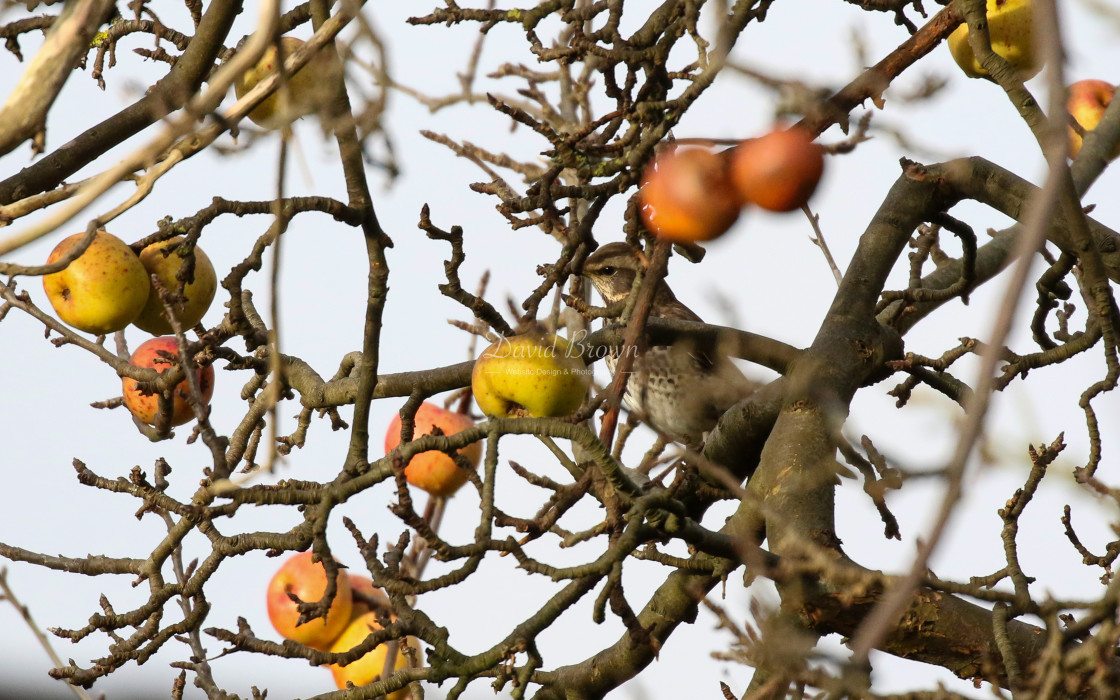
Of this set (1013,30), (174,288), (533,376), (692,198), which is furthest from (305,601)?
(1013,30)

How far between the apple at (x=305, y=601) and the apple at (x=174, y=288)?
849 mm

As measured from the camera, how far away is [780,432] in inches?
118

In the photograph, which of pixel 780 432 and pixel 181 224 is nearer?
pixel 181 224

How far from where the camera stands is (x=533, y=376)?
2.75m

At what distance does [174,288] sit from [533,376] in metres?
1.08


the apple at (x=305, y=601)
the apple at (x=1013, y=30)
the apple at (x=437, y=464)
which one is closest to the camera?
the apple at (x=1013, y=30)

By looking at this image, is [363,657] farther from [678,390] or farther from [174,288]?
[678,390]

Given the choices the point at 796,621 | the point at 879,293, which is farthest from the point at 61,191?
the point at 879,293

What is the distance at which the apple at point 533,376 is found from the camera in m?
2.76

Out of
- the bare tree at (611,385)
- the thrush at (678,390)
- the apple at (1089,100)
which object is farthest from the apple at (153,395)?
the apple at (1089,100)

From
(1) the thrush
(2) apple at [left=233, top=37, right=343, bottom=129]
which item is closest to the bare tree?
(2) apple at [left=233, top=37, right=343, bottom=129]

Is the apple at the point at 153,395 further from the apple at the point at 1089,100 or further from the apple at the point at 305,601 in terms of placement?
the apple at the point at 1089,100

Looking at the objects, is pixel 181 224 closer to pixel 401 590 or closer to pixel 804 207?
pixel 401 590

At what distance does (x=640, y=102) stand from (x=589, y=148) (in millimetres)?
163
